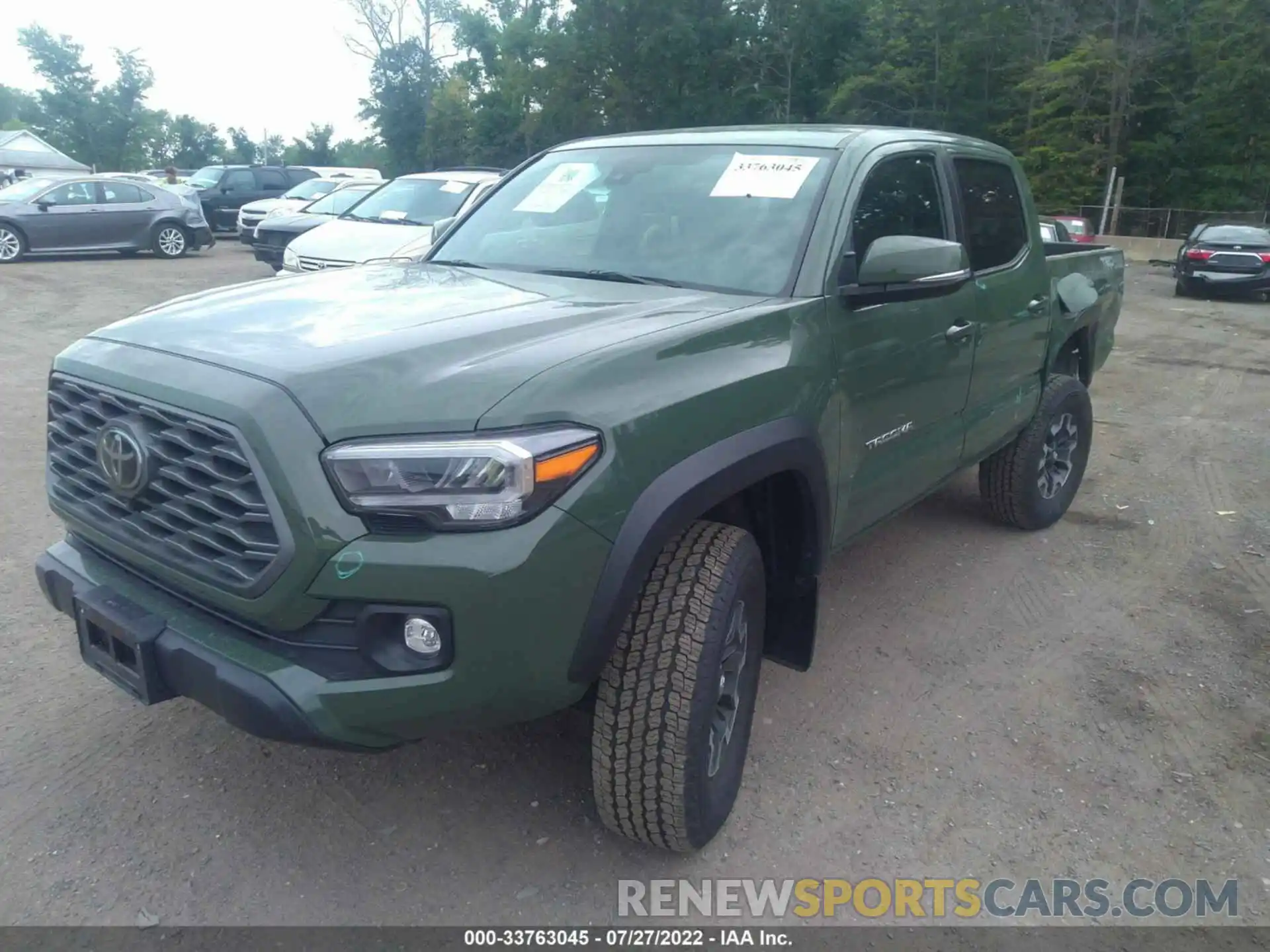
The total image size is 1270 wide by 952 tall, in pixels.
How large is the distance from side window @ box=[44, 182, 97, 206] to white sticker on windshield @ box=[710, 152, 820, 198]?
16460 millimetres

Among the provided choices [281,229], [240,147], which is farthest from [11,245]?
[240,147]

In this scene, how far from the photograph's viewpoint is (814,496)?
2924 millimetres

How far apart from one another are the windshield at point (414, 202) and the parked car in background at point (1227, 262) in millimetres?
14302

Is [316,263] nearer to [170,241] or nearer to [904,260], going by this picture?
[904,260]

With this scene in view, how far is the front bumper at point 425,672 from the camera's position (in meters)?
2.09

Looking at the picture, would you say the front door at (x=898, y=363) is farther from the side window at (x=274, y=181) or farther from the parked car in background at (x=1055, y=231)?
the side window at (x=274, y=181)

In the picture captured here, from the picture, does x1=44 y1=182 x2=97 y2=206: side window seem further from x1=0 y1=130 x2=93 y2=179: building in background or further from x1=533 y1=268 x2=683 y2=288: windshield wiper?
x1=0 y1=130 x2=93 y2=179: building in background

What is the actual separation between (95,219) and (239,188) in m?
5.83

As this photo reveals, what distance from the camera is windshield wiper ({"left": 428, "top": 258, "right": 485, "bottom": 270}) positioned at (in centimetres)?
367

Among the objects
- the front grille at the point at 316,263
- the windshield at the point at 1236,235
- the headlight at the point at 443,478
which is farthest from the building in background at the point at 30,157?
the headlight at the point at 443,478

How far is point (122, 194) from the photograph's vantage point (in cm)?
1702

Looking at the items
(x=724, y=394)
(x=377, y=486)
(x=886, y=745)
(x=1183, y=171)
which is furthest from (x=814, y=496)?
(x=1183, y=171)

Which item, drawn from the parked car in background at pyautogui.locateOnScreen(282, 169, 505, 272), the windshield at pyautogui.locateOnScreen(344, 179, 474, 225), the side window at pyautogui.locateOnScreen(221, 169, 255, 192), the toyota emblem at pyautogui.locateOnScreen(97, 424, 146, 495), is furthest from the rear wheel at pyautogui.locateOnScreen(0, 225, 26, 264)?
the toyota emblem at pyautogui.locateOnScreen(97, 424, 146, 495)

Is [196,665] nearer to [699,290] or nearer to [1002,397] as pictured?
[699,290]
